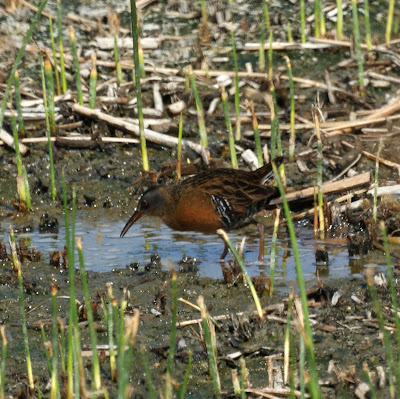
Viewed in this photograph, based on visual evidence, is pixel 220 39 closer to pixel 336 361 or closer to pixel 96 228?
pixel 96 228

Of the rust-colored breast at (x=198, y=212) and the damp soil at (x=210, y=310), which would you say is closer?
the damp soil at (x=210, y=310)

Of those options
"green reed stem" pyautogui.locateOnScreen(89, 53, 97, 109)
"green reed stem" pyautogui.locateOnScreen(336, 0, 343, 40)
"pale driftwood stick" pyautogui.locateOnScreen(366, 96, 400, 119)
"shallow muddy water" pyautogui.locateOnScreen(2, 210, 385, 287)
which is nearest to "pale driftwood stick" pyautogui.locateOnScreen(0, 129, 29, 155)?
"green reed stem" pyautogui.locateOnScreen(89, 53, 97, 109)

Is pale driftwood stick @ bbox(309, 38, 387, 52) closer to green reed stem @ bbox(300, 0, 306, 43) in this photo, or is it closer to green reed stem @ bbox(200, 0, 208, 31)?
green reed stem @ bbox(300, 0, 306, 43)

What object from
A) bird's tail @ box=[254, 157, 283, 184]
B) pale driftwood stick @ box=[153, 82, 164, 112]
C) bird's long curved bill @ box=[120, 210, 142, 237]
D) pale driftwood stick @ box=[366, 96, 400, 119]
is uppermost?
pale driftwood stick @ box=[153, 82, 164, 112]

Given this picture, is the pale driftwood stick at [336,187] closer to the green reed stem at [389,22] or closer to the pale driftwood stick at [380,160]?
the pale driftwood stick at [380,160]

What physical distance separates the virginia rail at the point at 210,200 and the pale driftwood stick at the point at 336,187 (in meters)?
0.39

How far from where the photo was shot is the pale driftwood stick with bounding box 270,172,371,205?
7727mm

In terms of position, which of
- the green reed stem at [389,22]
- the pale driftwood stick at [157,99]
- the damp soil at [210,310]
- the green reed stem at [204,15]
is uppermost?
the green reed stem at [204,15]

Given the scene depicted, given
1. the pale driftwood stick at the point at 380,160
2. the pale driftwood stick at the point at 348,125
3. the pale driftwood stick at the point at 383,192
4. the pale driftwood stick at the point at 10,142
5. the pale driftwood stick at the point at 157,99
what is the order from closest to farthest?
the pale driftwood stick at the point at 383,192, the pale driftwood stick at the point at 380,160, the pale driftwood stick at the point at 10,142, the pale driftwood stick at the point at 348,125, the pale driftwood stick at the point at 157,99

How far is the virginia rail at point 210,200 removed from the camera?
7199mm

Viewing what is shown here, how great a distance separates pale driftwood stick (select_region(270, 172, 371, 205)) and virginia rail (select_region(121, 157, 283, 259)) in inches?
15.5

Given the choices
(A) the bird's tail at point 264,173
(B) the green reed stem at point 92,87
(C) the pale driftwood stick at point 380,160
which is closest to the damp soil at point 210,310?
(A) the bird's tail at point 264,173

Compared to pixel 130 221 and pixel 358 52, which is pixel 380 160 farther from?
pixel 130 221

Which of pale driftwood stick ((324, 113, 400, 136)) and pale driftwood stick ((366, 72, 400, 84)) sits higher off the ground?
pale driftwood stick ((366, 72, 400, 84))
